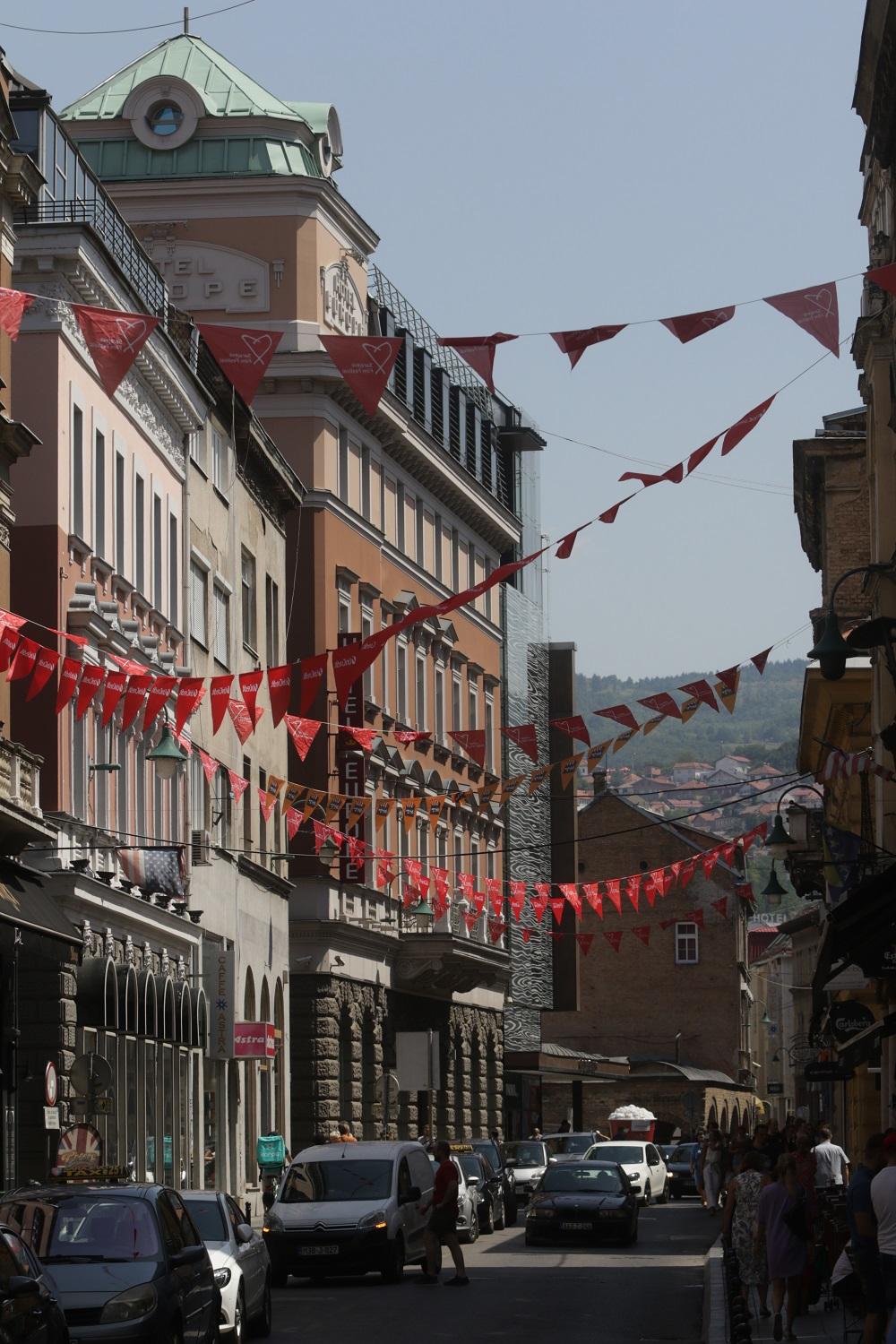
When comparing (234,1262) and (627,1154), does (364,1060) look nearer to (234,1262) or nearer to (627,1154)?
(627,1154)

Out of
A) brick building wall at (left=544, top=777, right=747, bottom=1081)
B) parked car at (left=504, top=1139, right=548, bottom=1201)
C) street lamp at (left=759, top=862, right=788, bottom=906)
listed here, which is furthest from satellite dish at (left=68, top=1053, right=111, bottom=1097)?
brick building wall at (left=544, top=777, right=747, bottom=1081)

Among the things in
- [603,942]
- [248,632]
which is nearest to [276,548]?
[248,632]

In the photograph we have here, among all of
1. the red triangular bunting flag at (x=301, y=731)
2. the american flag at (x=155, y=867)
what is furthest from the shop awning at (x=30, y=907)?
the american flag at (x=155, y=867)

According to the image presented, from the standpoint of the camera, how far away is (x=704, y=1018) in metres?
102

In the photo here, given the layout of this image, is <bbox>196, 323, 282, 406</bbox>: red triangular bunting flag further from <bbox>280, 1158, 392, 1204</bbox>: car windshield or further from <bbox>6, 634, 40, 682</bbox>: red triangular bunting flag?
<bbox>280, 1158, 392, 1204</bbox>: car windshield

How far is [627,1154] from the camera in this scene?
5828 cm

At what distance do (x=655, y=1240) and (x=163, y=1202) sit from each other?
1034 inches

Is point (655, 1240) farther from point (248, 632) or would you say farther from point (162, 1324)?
point (162, 1324)

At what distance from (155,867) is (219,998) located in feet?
22.1

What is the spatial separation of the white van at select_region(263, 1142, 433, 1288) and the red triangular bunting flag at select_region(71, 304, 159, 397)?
12.9 metres

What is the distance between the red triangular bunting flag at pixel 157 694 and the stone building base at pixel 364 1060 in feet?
90.0

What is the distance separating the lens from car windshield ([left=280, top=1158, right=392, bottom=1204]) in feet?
97.7

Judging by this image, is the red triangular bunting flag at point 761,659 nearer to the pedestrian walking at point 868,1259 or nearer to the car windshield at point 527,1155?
the pedestrian walking at point 868,1259

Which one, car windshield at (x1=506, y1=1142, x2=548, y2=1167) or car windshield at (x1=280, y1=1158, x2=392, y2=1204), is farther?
car windshield at (x1=506, y1=1142, x2=548, y2=1167)
